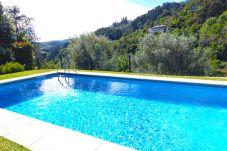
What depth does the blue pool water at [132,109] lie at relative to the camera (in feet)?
13.5

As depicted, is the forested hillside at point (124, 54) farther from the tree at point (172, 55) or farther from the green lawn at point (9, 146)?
the green lawn at point (9, 146)

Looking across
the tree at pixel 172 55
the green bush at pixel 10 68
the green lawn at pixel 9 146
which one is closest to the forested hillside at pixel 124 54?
the tree at pixel 172 55

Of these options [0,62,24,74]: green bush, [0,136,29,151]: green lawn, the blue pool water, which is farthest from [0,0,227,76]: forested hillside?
[0,136,29,151]: green lawn

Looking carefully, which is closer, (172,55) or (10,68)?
(10,68)

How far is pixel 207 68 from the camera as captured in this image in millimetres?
12062

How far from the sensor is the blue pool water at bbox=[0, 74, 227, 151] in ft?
13.5

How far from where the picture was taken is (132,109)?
5.87 m

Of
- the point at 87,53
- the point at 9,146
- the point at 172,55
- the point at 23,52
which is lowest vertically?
the point at 9,146

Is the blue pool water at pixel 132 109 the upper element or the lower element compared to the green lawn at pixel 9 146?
lower

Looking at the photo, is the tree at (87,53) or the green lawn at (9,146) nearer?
the green lawn at (9,146)

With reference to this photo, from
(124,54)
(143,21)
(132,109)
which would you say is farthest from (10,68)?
(143,21)

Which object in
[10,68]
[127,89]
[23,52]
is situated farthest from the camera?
[23,52]

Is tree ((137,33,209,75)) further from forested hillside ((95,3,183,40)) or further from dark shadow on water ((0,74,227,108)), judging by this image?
forested hillside ((95,3,183,40))

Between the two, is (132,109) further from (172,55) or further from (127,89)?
(172,55)
